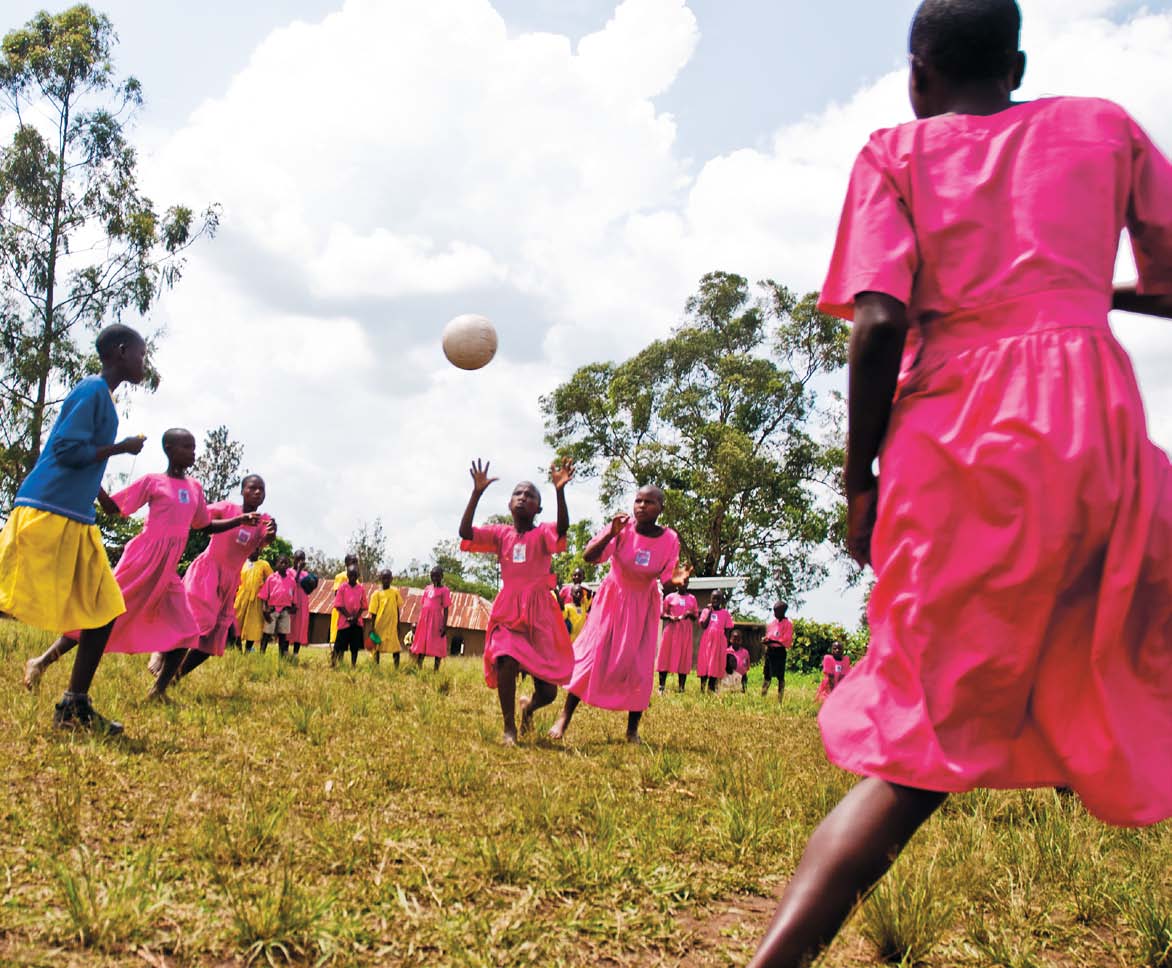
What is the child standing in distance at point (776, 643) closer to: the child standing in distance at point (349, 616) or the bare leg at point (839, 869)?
the child standing in distance at point (349, 616)

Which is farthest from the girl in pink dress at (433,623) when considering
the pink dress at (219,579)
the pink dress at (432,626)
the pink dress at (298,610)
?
the pink dress at (219,579)


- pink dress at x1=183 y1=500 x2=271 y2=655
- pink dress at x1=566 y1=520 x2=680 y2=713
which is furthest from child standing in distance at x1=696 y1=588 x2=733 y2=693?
pink dress at x1=566 y1=520 x2=680 y2=713

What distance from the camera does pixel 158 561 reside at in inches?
262

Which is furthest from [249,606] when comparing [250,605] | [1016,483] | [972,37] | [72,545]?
[1016,483]

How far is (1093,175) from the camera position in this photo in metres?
1.99

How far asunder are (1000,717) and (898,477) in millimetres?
533

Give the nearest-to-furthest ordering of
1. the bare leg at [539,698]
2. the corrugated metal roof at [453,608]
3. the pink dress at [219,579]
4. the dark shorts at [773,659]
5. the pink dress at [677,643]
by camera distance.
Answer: the bare leg at [539,698]
the pink dress at [219,579]
the pink dress at [677,643]
the dark shorts at [773,659]
the corrugated metal roof at [453,608]

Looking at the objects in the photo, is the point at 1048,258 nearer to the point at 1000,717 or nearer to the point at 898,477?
the point at 898,477

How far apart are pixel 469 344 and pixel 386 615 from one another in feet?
40.5

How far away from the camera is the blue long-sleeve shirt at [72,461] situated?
5.02 meters

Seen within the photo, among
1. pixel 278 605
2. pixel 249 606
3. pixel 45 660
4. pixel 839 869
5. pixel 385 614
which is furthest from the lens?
pixel 385 614

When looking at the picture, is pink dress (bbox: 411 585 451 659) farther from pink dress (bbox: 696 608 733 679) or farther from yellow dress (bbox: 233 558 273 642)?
pink dress (bbox: 696 608 733 679)

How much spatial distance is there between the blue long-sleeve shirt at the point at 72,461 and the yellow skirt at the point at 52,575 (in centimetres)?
7

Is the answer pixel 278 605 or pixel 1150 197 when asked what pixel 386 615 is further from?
pixel 1150 197
